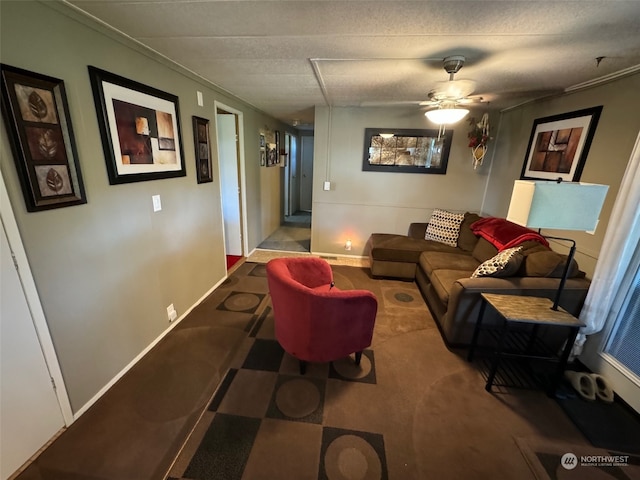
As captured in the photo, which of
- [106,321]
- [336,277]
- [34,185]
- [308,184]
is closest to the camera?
[34,185]

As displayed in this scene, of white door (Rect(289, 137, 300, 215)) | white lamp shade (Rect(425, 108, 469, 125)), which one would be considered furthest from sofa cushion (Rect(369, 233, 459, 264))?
white door (Rect(289, 137, 300, 215))

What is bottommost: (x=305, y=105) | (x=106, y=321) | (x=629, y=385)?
(x=629, y=385)

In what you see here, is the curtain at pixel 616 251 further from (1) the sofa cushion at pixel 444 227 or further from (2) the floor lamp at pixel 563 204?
(1) the sofa cushion at pixel 444 227

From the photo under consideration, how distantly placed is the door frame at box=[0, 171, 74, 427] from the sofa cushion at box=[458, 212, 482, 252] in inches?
151

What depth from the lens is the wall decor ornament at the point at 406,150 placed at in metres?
3.73

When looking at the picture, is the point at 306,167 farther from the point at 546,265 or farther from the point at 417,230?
the point at 546,265

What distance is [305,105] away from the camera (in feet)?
12.3

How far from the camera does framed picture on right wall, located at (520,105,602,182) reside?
88.0 inches

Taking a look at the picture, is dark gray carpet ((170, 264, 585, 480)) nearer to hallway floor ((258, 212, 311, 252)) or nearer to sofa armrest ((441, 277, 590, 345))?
sofa armrest ((441, 277, 590, 345))

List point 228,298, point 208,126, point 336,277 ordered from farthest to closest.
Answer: point 336,277 → point 228,298 → point 208,126

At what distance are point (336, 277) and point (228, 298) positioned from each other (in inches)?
54.9

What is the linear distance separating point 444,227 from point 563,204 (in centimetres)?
210

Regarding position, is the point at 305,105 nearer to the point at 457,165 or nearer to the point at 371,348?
the point at 457,165

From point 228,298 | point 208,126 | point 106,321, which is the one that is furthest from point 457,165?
point 106,321
